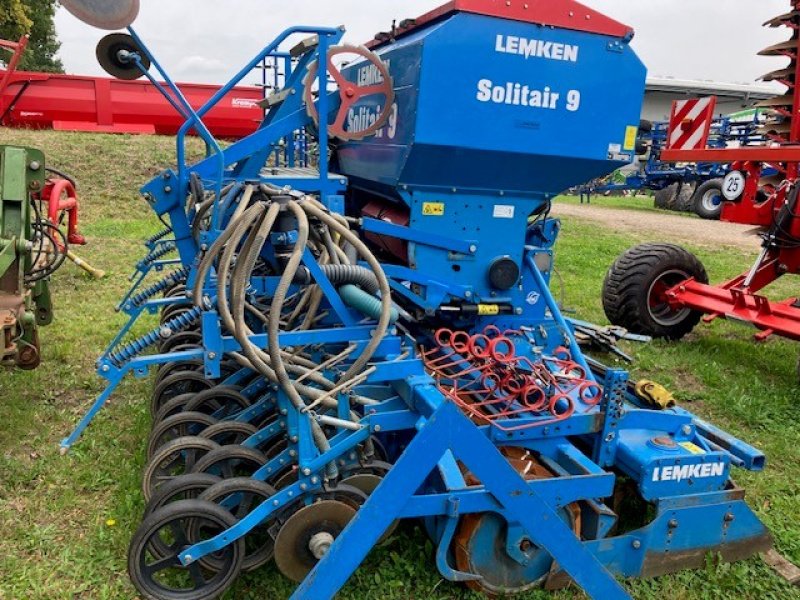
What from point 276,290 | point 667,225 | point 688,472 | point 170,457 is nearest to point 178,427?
point 170,457

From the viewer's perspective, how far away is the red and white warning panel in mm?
4969

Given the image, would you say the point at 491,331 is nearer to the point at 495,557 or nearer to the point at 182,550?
the point at 495,557

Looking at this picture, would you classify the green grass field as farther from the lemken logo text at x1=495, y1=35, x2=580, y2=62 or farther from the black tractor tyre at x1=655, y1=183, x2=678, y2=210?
the black tractor tyre at x1=655, y1=183, x2=678, y2=210

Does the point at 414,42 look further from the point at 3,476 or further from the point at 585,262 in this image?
the point at 585,262

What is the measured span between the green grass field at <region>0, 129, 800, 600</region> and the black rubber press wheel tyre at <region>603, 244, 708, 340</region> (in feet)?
0.67

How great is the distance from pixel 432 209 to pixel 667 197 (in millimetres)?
16182

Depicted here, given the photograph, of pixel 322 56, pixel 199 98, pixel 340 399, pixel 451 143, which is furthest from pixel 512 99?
pixel 199 98

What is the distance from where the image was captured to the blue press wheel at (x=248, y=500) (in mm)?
2423

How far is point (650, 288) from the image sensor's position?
5324mm

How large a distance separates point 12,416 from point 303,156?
109 inches

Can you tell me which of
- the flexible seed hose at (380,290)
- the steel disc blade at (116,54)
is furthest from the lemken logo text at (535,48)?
the steel disc blade at (116,54)

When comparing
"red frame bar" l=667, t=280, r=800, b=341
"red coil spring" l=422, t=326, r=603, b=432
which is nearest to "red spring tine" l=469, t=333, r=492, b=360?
"red coil spring" l=422, t=326, r=603, b=432

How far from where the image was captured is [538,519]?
2.11 meters

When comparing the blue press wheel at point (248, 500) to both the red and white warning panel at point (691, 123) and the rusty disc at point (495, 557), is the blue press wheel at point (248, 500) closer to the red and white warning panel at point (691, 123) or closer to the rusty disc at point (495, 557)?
the rusty disc at point (495, 557)
